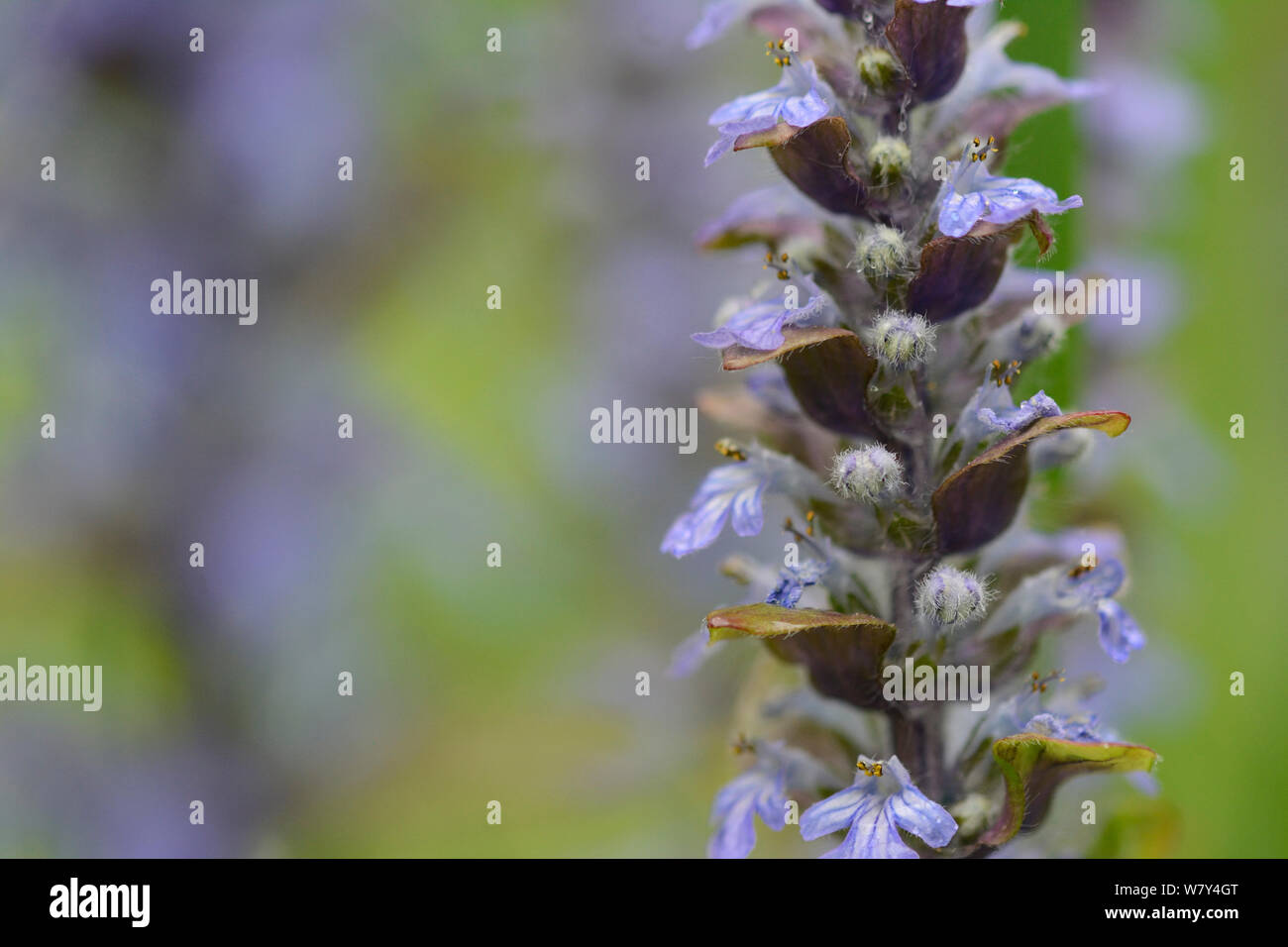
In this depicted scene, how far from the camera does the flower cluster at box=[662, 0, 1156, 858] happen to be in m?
1.26

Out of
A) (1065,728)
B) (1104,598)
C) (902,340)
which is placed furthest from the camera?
(1104,598)

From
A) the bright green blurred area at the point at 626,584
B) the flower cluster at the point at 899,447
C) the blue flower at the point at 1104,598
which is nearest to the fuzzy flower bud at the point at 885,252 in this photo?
the flower cluster at the point at 899,447

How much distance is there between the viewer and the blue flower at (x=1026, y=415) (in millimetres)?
1277

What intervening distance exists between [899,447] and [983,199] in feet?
1.04

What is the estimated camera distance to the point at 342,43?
329 centimetres

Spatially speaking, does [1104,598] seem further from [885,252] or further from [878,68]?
[878,68]

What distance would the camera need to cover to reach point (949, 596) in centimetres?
126

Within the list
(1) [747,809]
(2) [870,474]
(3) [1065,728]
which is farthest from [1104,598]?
(1) [747,809]

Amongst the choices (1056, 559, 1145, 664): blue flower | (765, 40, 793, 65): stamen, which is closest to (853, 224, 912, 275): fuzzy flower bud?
(765, 40, 793, 65): stamen

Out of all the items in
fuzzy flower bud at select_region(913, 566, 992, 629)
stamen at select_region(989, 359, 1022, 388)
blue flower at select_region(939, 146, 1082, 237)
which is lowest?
fuzzy flower bud at select_region(913, 566, 992, 629)

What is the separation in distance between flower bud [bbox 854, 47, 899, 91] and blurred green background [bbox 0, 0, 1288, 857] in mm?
1241

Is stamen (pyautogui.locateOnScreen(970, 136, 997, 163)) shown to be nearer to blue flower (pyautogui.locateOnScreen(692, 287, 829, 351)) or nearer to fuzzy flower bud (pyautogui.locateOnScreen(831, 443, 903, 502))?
blue flower (pyautogui.locateOnScreen(692, 287, 829, 351))

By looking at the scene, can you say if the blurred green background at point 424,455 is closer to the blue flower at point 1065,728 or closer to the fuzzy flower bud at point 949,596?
the blue flower at point 1065,728
